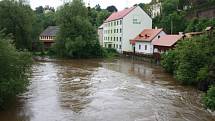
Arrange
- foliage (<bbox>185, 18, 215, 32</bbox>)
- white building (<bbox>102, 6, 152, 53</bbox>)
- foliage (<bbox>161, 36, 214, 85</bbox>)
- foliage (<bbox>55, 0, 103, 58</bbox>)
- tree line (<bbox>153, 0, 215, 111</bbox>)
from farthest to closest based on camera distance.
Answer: white building (<bbox>102, 6, 152, 53</bbox>), foliage (<bbox>55, 0, 103, 58</bbox>), foliage (<bbox>185, 18, 215, 32</bbox>), foliage (<bbox>161, 36, 214, 85</bbox>), tree line (<bbox>153, 0, 215, 111</bbox>)

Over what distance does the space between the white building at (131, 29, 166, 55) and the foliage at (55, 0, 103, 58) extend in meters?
6.48

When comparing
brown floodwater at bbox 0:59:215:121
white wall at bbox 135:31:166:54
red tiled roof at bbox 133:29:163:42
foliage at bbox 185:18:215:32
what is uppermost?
foliage at bbox 185:18:215:32

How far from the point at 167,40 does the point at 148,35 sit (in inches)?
342

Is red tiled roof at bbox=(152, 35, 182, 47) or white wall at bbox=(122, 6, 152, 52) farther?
Answer: white wall at bbox=(122, 6, 152, 52)

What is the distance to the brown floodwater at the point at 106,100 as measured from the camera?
829 inches

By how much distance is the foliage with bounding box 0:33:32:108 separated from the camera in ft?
71.2

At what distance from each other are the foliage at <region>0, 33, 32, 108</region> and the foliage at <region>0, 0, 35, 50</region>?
32.0 meters

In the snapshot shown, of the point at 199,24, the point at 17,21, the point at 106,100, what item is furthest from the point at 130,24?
the point at 106,100

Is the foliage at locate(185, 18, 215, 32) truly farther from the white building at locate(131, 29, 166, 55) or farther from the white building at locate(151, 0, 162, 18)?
the white building at locate(151, 0, 162, 18)

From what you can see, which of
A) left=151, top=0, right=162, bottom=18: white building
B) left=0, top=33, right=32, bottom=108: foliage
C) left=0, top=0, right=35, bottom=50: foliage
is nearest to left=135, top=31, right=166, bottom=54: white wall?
left=0, top=0, right=35, bottom=50: foliage

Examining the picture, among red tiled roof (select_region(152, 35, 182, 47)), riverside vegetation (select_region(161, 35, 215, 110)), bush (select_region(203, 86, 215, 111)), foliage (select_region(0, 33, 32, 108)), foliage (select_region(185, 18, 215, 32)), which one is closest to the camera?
bush (select_region(203, 86, 215, 111))

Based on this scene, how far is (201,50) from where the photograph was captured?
3231cm

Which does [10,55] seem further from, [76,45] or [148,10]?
[148,10]

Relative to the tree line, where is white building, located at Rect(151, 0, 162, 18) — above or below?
above
